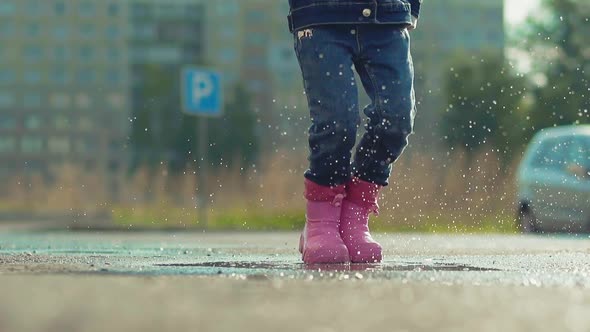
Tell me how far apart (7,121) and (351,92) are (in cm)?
7226

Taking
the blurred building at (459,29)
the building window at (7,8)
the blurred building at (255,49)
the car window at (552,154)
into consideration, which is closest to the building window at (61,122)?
the building window at (7,8)

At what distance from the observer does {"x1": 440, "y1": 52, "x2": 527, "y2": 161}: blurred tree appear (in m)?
50.8

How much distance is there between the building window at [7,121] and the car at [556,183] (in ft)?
208

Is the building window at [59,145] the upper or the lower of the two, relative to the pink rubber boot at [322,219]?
lower

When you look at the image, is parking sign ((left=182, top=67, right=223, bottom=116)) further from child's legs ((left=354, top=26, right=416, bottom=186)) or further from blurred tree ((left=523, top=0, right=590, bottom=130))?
blurred tree ((left=523, top=0, right=590, bottom=130))

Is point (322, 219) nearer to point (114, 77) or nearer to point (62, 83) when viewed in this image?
point (114, 77)

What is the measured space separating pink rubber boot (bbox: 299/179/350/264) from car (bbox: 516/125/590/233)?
314 inches

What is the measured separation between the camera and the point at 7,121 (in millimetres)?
75188

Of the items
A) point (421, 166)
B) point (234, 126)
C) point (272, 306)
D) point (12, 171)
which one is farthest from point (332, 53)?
point (12, 171)

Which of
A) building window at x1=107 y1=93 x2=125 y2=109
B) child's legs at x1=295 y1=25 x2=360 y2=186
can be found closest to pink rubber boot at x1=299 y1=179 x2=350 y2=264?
child's legs at x1=295 y1=25 x2=360 y2=186

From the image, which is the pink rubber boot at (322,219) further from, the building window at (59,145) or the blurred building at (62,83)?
the building window at (59,145)

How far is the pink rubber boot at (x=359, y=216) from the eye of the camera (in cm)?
519

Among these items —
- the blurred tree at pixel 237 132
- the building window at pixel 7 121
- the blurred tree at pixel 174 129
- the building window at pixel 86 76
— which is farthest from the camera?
the building window at pixel 7 121

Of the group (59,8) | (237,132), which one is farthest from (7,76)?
(237,132)
